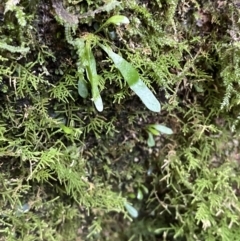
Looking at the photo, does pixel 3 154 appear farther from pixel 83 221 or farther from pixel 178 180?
pixel 178 180

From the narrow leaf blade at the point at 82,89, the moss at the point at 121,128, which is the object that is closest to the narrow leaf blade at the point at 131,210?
the moss at the point at 121,128

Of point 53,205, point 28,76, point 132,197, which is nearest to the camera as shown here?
point 28,76

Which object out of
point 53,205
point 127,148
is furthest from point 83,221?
point 127,148

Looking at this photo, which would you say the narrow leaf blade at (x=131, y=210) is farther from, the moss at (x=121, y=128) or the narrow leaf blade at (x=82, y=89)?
the narrow leaf blade at (x=82, y=89)

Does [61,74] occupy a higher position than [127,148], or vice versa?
[61,74]

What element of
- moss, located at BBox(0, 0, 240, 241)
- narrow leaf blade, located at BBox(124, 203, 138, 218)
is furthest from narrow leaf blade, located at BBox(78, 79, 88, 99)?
narrow leaf blade, located at BBox(124, 203, 138, 218)

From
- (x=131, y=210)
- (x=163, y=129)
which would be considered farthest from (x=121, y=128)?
(x=131, y=210)

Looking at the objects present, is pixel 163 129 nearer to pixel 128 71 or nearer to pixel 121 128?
pixel 121 128

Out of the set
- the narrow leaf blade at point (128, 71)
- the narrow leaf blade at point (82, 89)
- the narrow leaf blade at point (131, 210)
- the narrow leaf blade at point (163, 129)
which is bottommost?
the narrow leaf blade at point (131, 210)

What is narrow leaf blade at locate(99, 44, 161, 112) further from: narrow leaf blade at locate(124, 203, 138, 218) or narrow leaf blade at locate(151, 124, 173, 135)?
narrow leaf blade at locate(124, 203, 138, 218)

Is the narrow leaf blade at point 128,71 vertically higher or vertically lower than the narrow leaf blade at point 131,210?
higher

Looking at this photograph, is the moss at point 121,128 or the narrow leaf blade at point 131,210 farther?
the narrow leaf blade at point 131,210
